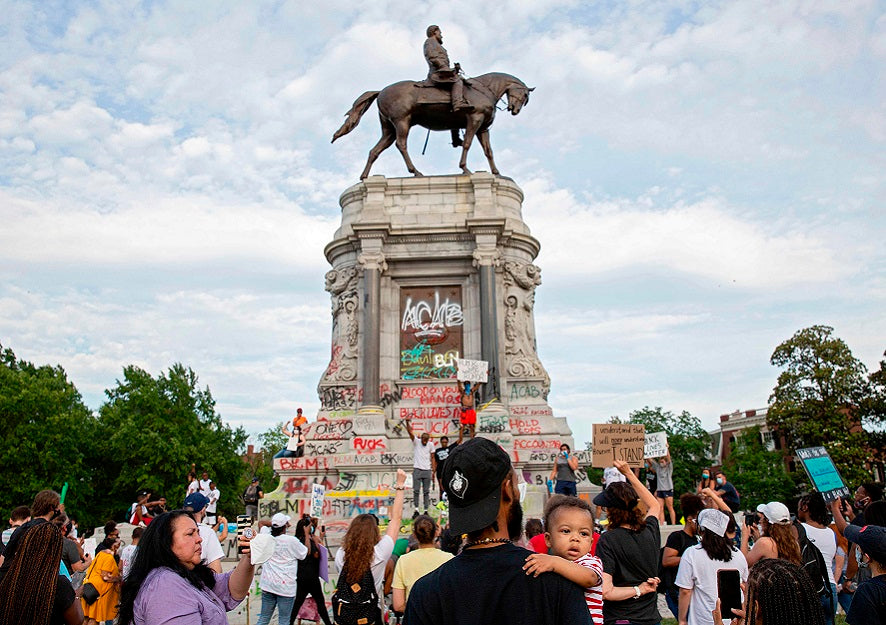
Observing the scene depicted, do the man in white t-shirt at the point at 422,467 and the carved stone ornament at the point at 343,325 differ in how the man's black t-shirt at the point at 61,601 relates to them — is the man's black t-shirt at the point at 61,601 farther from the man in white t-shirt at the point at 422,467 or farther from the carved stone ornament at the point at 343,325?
the carved stone ornament at the point at 343,325

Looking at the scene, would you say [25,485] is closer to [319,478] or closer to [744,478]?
[319,478]

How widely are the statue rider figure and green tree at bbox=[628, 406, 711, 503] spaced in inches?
1667

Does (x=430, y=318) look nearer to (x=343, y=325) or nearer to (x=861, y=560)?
Result: (x=343, y=325)

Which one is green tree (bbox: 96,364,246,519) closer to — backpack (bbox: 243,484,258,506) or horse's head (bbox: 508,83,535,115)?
backpack (bbox: 243,484,258,506)

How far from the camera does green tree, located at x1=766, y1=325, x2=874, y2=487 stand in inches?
1719

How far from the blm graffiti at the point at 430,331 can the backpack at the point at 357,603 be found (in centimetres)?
1719

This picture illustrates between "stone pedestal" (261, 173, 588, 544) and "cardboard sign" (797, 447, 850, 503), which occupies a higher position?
"stone pedestal" (261, 173, 588, 544)

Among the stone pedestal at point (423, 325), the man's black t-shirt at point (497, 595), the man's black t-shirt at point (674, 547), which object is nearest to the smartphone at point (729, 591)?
the man's black t-shirt at point (674, 547)

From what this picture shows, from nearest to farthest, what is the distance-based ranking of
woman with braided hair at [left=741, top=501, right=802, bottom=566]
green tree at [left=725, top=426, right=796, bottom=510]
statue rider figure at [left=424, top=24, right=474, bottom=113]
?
woman with braided hair at [left=741, top=501, right=802, bottom=566] < statue rider figure at [left=424, top=24, right=474, bottom=113] < green tree at [left=725, top=426, right=796, bottom=510]

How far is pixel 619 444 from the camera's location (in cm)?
867

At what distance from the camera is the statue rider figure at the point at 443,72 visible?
25.8m

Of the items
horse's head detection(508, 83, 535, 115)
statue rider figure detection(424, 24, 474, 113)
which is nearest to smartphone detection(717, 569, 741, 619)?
statue rider figure detection(424, 24, 474, 113)

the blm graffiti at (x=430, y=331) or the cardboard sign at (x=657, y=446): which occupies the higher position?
the blm graffiti at (x=430, y=331)

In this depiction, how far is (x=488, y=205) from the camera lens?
2548cm
